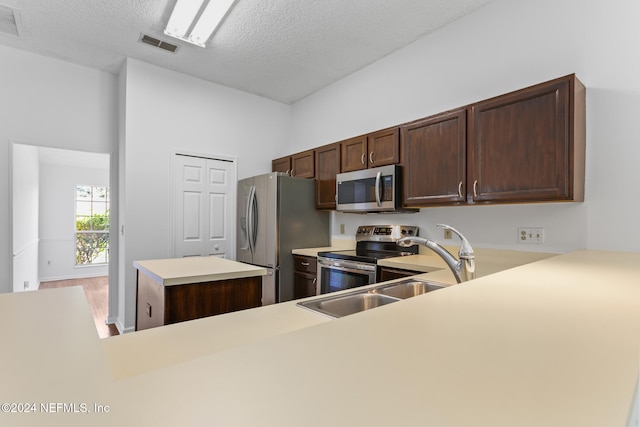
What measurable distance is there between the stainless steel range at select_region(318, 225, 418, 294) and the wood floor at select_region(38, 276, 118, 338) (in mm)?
1912

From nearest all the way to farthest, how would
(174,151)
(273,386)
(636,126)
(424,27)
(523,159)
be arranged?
1. (273,386)
2. (636,126)
3. (523,159)
4. (424,27)
5. (174,151)

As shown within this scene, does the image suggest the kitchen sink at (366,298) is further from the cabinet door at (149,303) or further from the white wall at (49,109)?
the white wall at (49,109)

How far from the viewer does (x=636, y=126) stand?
6.14 feet

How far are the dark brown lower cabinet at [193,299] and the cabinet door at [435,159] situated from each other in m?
1.49

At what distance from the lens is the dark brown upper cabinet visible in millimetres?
2867

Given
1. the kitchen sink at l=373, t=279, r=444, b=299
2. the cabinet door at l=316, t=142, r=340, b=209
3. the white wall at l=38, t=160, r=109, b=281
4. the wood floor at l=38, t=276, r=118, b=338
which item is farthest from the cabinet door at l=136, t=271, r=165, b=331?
the white wall at l=38, t=160, r=109, b=281

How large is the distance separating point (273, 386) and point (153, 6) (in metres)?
3.11

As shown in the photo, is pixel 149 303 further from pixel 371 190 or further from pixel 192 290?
pixel 371 190

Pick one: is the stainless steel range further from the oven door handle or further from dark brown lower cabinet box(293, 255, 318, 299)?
dark brown lower cabinet box(293, 255, 318, 299)

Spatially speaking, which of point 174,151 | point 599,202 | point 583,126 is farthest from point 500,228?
point 174,151

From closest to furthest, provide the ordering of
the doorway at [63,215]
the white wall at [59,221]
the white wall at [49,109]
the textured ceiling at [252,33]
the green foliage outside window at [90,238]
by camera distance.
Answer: the textured ceiling at [252,33] → the white wall at [49,109] → the doorway at [63,215] → the white wall at [59,221] → the green foliage outside window at [90,238]

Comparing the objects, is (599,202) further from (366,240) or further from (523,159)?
(366,240)

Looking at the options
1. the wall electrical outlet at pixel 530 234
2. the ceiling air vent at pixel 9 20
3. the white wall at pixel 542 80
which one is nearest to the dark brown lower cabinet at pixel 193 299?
the white wall at pixel 542 80

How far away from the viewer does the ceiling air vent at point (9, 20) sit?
2.59 metres
